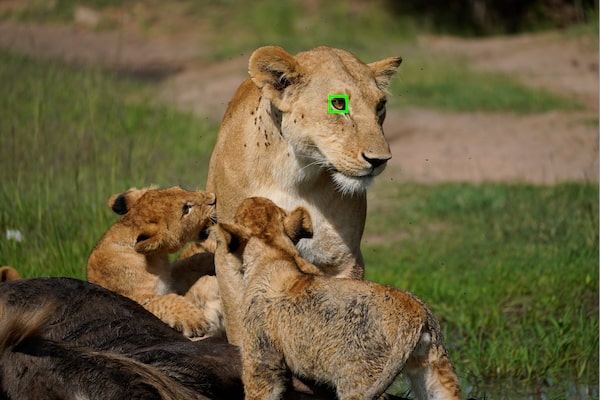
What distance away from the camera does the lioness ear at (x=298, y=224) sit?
5004 mm

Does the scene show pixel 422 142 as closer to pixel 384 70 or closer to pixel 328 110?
pixel 384 70

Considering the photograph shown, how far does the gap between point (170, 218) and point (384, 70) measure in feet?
3.87

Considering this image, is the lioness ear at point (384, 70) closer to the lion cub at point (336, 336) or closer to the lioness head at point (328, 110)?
the lioness head at point (328, 110)

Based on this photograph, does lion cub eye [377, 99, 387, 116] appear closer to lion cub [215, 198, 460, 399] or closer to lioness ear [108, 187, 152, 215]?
lion cub [215, 198, 460, 399]

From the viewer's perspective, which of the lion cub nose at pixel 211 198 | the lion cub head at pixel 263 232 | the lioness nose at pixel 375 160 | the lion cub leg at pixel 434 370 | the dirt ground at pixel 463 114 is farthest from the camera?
the dirt ground at pixel 463 114

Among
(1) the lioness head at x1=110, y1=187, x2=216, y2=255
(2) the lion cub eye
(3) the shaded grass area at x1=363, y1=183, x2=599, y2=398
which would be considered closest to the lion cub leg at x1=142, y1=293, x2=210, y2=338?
(1) the lioness head at x1=110, y1=187, x2=216, y2=255

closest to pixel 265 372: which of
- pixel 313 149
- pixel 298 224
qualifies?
pixel 298 224

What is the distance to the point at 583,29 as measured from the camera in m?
19.4

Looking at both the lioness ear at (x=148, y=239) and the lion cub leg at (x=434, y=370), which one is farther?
the lioness ear at (x=148, y=239)

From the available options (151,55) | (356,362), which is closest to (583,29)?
(151,55)

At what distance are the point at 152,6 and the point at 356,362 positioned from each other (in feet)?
67.3

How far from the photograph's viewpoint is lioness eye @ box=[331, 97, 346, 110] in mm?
5410

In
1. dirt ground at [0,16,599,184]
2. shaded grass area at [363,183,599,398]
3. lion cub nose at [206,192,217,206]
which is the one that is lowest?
dirt ground at [0,16,599,184]

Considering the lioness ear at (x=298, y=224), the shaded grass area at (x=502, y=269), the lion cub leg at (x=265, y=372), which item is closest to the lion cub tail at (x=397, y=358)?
the lion cub leg at (x=265, y=372)
